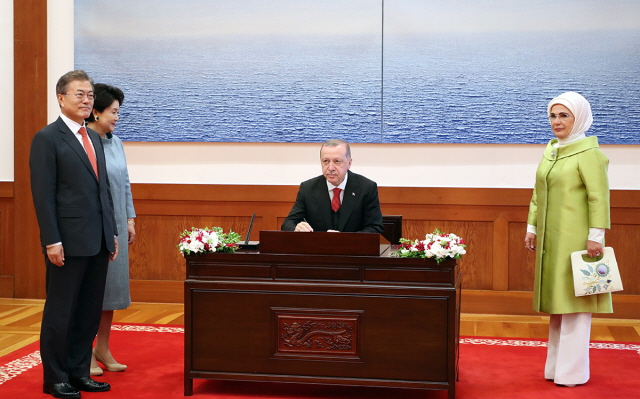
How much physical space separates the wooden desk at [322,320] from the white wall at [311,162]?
239cm

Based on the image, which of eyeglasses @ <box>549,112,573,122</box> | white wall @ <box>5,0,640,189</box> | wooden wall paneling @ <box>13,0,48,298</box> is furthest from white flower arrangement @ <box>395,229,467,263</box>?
A: wooden wall paneling @ <box>13,0,48,298</box>

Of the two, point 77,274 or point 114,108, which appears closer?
point 77,274

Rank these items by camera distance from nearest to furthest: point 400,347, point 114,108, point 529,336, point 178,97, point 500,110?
point 400,347 < point 114,108 < point 529,336 < point 500,110 < point 178,97

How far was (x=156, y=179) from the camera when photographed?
6145mm

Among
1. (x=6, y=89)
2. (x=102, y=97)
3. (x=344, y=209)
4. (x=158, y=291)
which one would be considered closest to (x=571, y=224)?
(x=344, y=209)

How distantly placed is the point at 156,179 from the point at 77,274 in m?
2.75

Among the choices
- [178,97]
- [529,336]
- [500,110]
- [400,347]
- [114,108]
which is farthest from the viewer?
[178,97]

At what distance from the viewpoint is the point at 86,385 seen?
359cm

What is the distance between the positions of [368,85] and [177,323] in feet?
→ 8.45

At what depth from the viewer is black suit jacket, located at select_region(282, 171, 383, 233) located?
404 centimetres

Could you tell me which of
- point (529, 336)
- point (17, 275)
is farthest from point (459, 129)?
point (17, 275)

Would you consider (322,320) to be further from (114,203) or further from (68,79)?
(68,79)

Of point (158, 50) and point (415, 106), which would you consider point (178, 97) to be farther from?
point (415, 106)

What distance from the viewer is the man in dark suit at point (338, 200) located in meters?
4.00
